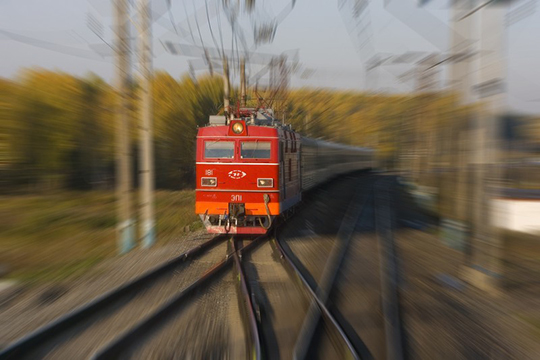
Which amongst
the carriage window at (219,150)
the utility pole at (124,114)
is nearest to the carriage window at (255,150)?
the carriage window at (219,150)

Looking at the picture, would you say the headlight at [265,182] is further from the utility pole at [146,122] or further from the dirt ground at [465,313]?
the dirt ground at [465,313]

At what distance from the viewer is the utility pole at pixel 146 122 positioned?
1105cm

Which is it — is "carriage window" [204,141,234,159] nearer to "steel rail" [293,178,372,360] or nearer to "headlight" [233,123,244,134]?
"headlight" [233,123,244,134]

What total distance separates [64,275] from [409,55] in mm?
12058

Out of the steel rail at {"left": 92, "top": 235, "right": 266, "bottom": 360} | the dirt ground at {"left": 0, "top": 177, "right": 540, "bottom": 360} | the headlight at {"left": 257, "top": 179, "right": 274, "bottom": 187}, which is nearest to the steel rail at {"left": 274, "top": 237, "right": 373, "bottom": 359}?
the dirt ground at {"left": 0, "top": 177, "right": 540, "bottom": 360}

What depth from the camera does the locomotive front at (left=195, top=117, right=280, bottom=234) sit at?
11.3 m

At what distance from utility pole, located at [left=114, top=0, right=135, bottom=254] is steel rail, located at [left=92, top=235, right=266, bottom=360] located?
3145 millimetres

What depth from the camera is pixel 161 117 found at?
27.2m

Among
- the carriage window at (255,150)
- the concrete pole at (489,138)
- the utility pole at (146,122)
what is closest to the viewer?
the concrete pole at (489,138)

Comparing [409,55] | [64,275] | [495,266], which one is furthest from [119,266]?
[409,55]

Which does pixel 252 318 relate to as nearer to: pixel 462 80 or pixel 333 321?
pixel 333 321

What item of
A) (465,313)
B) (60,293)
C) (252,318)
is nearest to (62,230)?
(60,293)

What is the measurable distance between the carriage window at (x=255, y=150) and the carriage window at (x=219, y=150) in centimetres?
26

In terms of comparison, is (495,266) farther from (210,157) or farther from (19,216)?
(19,216)
